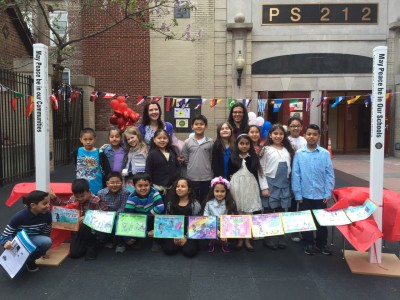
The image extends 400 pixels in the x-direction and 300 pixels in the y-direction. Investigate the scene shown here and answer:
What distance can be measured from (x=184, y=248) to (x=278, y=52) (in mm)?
11336

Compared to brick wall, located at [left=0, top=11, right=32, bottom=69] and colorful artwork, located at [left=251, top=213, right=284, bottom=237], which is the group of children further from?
brick wall, located at [left=0, top=11, right=32, bottom=69]

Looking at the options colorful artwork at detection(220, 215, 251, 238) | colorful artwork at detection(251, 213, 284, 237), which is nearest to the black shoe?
colorful artwork at detection(220, 215, 251, 238)

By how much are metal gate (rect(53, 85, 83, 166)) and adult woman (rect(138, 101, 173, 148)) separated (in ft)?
21.9

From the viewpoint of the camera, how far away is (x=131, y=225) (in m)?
4.19

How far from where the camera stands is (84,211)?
4395 mm

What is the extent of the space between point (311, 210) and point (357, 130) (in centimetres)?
1425

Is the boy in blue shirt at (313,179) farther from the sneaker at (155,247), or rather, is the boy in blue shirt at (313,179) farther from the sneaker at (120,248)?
the sneaker at (120,248)

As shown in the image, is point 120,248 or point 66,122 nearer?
point 120,248

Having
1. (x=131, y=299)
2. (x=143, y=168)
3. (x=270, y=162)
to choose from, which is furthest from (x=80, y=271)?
(x=270, y=162)

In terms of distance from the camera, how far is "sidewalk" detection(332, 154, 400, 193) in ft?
29.3

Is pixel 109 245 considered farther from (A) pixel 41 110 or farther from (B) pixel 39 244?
(A) pixel 41 110

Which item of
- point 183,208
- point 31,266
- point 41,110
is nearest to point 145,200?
point 183,208

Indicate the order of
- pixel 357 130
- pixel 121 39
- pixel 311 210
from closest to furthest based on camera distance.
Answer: pixel 311 210 < pixel 121 39 < pixel 357 130

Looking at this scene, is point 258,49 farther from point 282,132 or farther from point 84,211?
point 84,211
